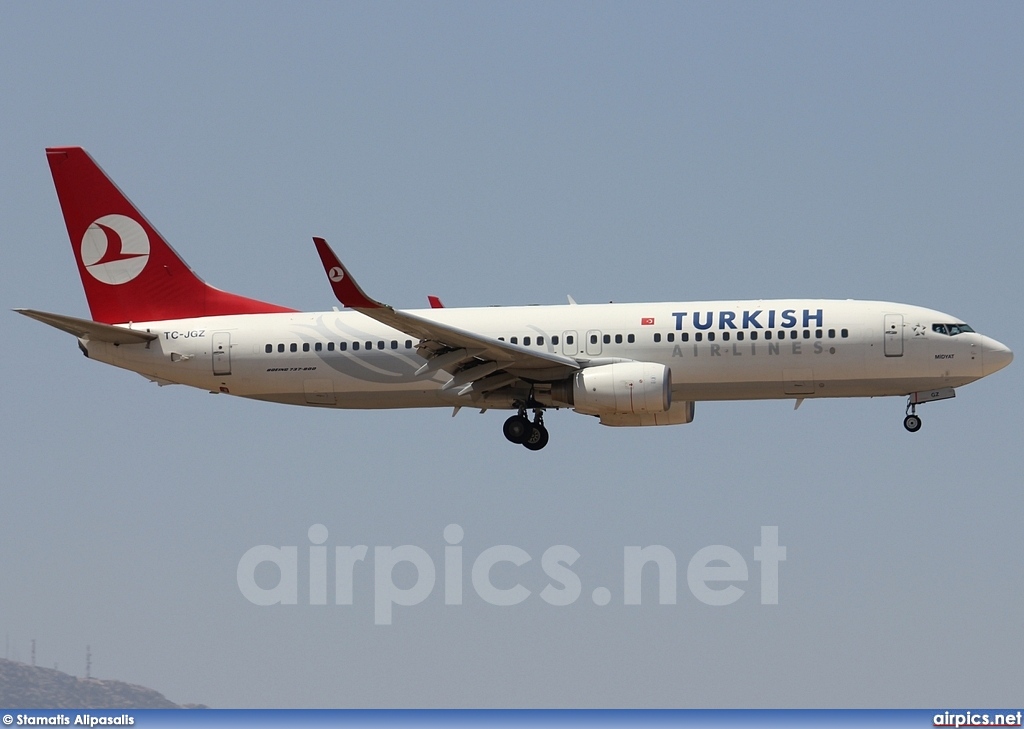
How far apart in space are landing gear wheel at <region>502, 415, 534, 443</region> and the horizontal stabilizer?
11.4 m

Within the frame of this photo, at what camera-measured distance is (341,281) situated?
1672 inches

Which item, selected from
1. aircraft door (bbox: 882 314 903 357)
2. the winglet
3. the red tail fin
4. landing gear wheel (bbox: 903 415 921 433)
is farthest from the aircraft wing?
landing gear wheel (bbox: 903 415 921 433)

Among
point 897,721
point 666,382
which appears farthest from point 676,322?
point 897,721

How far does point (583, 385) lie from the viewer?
45562mm

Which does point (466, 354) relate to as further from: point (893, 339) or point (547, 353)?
point (893, 339)

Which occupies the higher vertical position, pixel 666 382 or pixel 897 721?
pixel 666 382

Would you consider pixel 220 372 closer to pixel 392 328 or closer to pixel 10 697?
pixel 392 328

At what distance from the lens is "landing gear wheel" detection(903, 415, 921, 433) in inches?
1855

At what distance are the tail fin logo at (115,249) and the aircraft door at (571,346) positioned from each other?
14.7 m

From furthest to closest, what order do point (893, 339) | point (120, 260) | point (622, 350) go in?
point (120, 260), point (622, 350), point (893, 339)

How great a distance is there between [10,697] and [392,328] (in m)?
62.3

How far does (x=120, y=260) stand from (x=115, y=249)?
1.72 feet

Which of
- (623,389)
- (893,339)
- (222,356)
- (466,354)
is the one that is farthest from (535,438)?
(893,339)

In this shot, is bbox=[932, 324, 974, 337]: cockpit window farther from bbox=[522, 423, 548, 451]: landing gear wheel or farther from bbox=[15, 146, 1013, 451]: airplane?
bbox=[522, 423, 548, 451]: landing gear wheel
